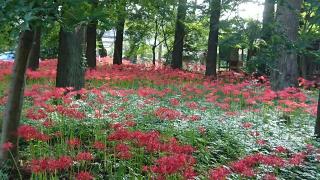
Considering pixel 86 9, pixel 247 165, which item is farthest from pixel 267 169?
pixel 86 9

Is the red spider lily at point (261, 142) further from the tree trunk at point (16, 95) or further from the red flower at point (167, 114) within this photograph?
the tree trunk at point (16, 95)

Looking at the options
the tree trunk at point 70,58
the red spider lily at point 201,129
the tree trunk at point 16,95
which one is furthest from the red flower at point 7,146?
the tree trunk at point 70,58

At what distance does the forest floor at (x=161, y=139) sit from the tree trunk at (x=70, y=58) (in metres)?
0.66

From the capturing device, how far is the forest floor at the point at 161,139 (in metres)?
4.48

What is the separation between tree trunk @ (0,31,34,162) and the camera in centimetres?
448

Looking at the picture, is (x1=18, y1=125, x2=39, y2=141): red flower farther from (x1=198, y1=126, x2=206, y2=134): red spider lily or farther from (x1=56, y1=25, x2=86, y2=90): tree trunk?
(x1=56, y1=25, x2=86, y2=90): tree trunk

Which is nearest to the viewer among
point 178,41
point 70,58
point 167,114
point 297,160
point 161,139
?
point 297,160

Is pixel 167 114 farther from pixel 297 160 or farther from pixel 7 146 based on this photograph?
pixel 7 146

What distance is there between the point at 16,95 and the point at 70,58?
200 inches

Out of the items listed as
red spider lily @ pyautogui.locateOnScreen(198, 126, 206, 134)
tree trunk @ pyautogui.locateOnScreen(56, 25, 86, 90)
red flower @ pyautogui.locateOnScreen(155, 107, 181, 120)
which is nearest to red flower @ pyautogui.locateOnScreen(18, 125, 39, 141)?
red flower @ pyautogui.locateOnScreen(155, 107, 181, 120)

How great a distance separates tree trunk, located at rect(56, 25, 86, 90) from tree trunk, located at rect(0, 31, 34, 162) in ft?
16.2

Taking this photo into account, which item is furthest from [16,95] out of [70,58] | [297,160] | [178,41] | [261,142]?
[178,41]

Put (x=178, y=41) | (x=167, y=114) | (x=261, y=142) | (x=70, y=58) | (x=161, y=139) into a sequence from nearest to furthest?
1. (x=161, y=139)
2. (x=261, y=142)
3. (x=167, y=114)
4. (x=70, y=58)
5. (x=178, y=41)

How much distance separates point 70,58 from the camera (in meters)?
9.68
